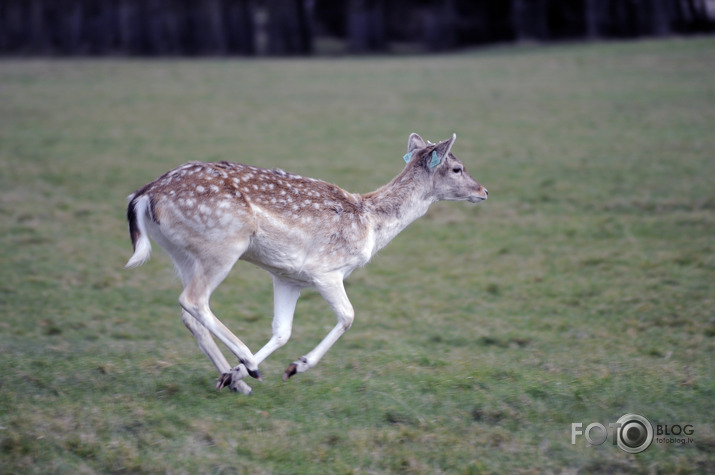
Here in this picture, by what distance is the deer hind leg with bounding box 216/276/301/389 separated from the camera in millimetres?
6227

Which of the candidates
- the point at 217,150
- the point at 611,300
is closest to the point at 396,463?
the point at 611,300

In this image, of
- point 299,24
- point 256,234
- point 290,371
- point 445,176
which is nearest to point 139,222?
point 256,234

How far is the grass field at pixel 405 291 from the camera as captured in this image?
5.32 m

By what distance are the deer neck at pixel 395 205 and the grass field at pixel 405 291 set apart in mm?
1139

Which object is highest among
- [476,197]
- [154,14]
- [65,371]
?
[154,14]

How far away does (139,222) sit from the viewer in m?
6.02

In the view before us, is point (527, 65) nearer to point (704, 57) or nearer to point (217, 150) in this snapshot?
point (704, 57)

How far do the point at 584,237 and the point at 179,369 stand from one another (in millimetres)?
7184

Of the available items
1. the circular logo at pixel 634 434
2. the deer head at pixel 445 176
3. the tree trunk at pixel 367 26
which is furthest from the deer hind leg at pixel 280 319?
the tree trunk at pixel 367 26

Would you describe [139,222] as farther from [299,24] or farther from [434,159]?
[299,24]

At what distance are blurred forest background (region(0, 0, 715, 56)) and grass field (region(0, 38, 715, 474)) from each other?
4.76 m

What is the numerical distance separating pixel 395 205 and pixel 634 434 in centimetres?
273

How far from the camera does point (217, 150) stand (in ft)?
56.6

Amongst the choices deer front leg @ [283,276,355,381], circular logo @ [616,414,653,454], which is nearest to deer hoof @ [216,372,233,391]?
deer front leg @ [283,276,355,381]
